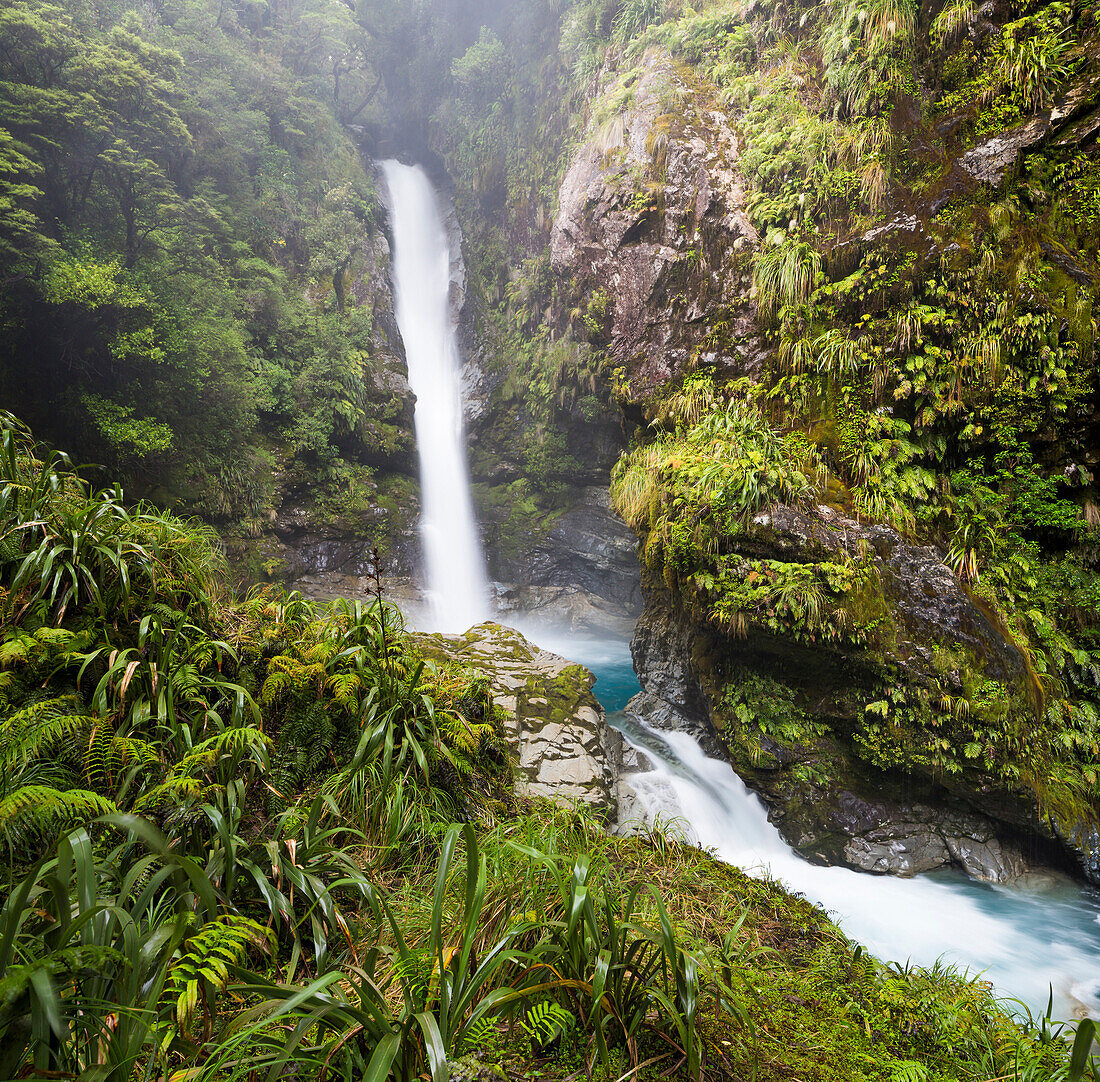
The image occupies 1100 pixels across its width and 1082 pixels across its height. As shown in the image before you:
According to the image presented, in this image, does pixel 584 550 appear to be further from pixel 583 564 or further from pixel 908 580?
pixel 908 580

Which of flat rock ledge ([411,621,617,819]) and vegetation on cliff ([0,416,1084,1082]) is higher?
vegetation on cliff ([0,416,1084,1082])

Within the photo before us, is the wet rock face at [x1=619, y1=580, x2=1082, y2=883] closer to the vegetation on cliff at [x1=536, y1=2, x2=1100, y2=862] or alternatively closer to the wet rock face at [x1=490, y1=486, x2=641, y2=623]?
the vegetation on cliff at [x1=536, y1=2, x2=1100, y2=862]

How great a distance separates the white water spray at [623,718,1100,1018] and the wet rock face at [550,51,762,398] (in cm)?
564

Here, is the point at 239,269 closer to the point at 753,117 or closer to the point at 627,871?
the point at 753,117

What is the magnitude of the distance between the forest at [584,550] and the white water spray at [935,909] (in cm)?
13

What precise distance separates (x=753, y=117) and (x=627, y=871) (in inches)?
385

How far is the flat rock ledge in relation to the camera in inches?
177

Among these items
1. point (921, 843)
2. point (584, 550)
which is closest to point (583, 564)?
point (584, 550)

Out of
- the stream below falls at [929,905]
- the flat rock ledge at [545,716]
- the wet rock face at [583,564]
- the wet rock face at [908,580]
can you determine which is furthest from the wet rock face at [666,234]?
the stream below falls at [929,905]

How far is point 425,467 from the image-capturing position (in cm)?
1395

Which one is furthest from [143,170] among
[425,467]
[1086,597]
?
[1086,597]

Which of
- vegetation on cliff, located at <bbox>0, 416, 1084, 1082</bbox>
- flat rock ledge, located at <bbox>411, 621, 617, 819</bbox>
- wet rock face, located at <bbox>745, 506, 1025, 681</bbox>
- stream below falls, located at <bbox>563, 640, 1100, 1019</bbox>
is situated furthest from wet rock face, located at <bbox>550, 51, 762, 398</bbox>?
vegetation on cliff, located at <bbox>0, 416, 1084, 1082</bbox>

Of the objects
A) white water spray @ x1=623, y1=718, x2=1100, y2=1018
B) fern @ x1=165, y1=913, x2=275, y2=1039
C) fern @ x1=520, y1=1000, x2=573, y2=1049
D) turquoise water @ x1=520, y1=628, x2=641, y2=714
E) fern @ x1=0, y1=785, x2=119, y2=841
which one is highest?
fern @ x1=0, y1=785, x2=119, y2=841

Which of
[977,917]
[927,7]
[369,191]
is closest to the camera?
[977,917]
